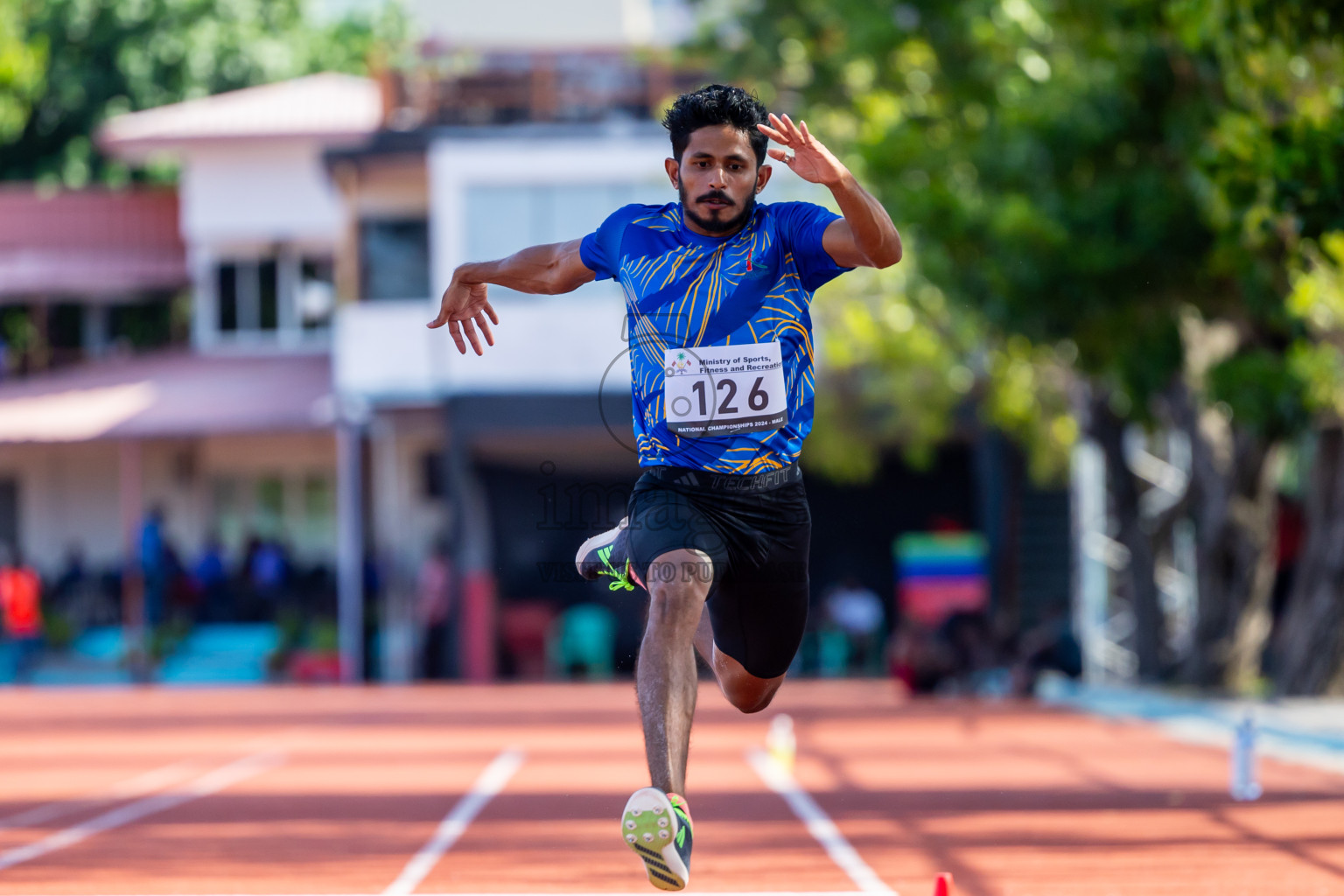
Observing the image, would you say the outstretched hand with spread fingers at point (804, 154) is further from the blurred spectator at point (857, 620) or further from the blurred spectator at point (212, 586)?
the blurred spectator at point (212, 586)

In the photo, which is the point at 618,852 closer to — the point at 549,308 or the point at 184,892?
the point at 184,892

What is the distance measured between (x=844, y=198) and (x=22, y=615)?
83.4 ft

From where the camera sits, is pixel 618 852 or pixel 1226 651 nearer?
pixel 618 852

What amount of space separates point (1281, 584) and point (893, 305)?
604 centimetres

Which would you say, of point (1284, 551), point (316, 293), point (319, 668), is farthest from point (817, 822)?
point (316, 293)

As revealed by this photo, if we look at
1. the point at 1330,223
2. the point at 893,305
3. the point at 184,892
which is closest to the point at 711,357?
the point at 184,892

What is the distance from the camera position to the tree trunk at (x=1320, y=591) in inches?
712

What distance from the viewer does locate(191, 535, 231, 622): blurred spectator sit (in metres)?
29.9

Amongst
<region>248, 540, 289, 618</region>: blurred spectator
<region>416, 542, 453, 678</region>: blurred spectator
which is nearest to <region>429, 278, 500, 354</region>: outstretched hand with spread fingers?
<region>416, 542, 453, 678</region>: blurred spectator

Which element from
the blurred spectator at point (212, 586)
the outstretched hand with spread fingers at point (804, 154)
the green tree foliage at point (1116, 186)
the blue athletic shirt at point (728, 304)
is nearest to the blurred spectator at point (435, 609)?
the blurred spectator at point (212, 586)

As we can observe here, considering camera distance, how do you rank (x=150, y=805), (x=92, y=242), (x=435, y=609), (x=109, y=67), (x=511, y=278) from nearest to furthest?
(x=511, y=278), (x=150, y=805), (x=435, y=609), (x=92, y=242), (x=109, y=67)

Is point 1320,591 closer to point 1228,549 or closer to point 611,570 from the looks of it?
point 1228,549

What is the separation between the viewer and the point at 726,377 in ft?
17.5

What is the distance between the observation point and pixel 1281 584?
2333 centimetres
